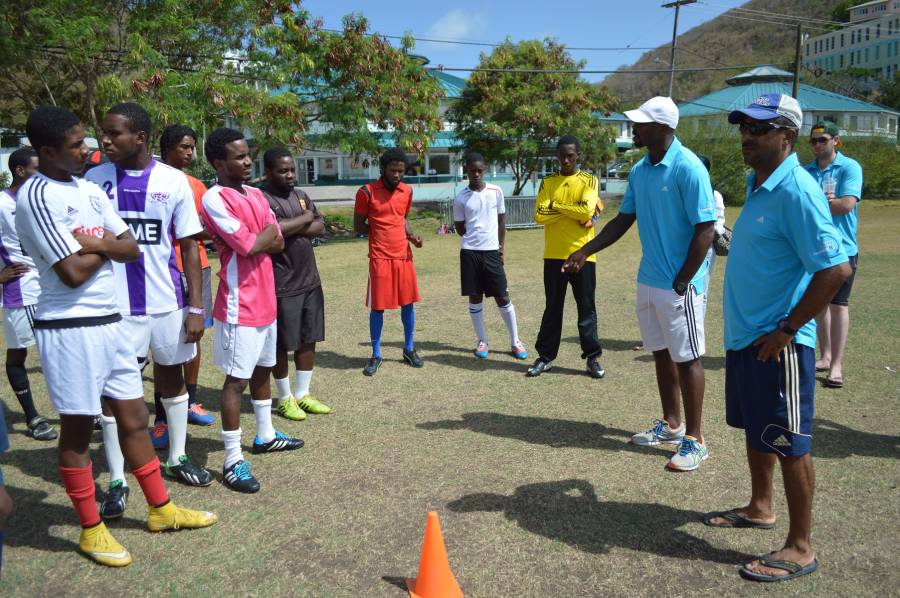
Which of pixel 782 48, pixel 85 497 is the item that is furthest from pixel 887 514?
pixel 782 48

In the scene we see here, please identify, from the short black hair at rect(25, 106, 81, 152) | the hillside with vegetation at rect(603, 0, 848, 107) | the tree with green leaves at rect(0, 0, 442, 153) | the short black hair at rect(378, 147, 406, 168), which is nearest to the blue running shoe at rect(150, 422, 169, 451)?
the short black hair at rect(25, 106, 81, 152)

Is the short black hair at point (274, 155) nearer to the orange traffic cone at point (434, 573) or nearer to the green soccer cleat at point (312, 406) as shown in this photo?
the green soccer cleat at point (312, 406)

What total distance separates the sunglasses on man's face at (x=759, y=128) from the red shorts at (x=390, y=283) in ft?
13.8

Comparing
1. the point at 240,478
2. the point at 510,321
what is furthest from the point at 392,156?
the point at 240,478

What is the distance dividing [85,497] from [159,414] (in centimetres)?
184

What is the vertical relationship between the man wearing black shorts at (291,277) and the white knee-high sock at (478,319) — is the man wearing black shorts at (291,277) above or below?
above

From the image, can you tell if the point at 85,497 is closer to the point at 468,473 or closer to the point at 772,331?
the point at 468,473

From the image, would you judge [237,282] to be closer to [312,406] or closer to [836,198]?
[312,406]

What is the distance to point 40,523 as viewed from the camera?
3.94 m

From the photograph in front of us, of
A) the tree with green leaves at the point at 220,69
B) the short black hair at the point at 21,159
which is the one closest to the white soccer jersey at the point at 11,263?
the short black hair at the point at 21,159

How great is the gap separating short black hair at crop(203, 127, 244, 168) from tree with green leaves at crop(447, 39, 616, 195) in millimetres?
28125

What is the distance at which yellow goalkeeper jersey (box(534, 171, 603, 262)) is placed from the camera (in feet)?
22.5

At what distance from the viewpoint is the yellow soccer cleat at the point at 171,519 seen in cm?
375

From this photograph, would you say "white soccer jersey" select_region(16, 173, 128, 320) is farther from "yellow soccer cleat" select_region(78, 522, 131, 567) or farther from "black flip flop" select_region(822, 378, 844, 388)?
"black flip flop" select_region(822, 378, 844, 388)
